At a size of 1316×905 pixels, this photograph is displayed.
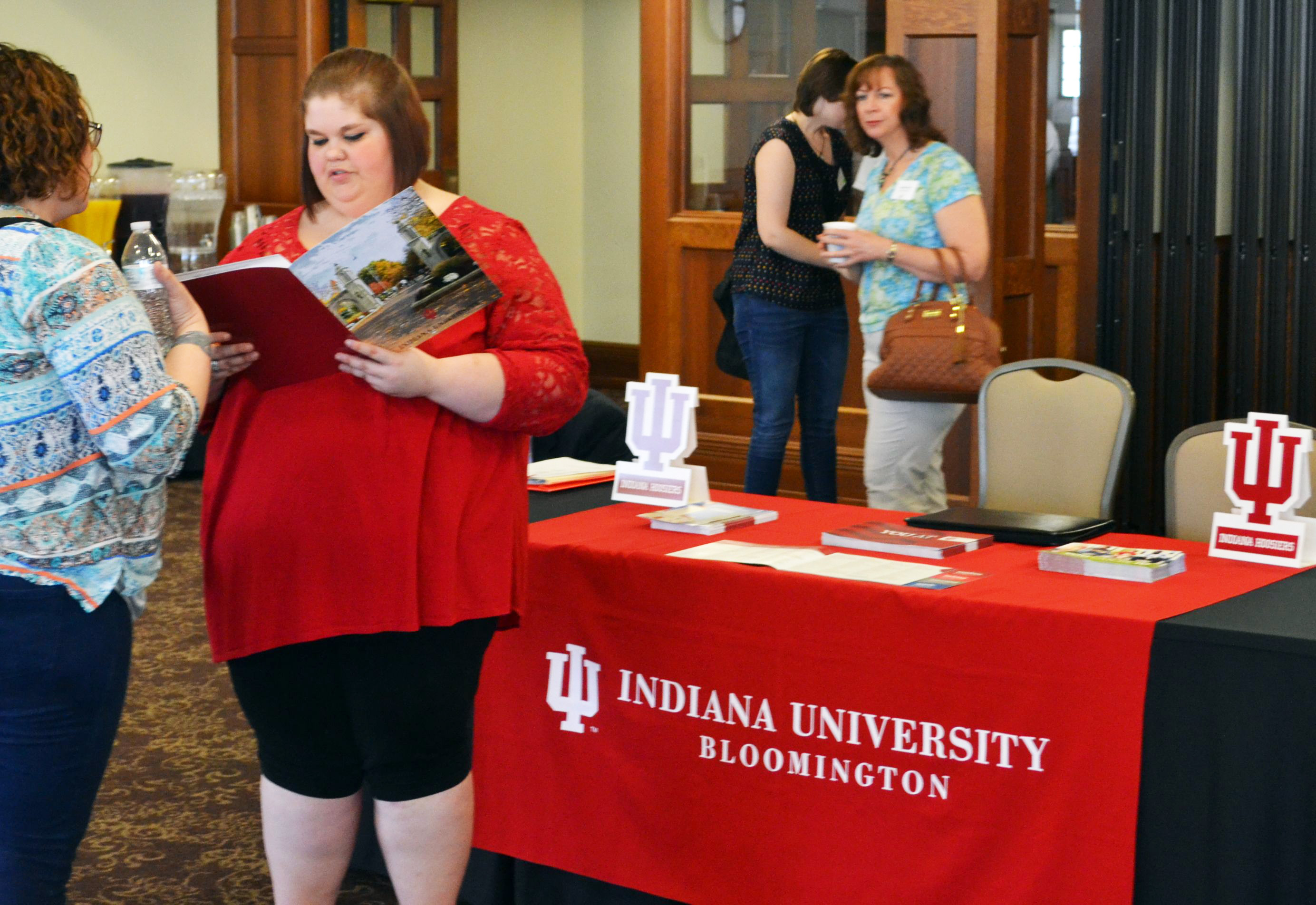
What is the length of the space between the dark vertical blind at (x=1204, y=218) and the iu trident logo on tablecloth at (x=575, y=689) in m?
2.35

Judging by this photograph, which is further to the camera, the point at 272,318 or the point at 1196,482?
the point at 1196,482

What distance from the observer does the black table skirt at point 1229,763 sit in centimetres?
170

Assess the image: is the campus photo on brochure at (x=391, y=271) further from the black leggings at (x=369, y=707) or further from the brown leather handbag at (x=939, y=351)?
the brown leather handbag at (x=939, y=351)

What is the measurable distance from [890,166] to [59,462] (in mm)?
2522

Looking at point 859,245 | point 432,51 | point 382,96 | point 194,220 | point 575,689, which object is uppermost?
point 432,51

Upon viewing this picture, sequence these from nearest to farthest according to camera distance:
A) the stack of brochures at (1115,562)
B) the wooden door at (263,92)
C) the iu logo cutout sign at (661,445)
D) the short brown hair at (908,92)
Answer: the stack of brochures at (1115,562), the iu logo cutout sign at (661,445), the short brown hair at (908,92), the wooden door at (263,92)

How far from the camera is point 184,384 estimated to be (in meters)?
1.57

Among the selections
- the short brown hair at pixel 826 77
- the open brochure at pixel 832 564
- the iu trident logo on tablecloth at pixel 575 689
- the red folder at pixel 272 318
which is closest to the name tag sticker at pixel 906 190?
the short brown hair at pixel 826 77

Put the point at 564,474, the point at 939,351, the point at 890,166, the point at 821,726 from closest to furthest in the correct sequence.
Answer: the point at 821,726 < the point at 564,474 < the point at 939,351 < the point at 890,166

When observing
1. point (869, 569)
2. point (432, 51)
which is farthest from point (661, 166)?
point (869, 569)

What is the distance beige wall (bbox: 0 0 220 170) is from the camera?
262 inches

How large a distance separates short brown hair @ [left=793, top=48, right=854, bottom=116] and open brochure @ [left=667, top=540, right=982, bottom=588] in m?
1.90

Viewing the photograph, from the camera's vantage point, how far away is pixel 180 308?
1.65 m

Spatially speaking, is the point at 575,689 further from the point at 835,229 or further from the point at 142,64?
the point at 142,64
